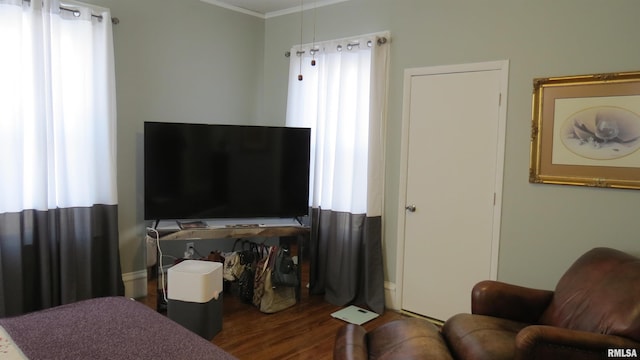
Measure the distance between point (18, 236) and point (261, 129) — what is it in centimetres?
195

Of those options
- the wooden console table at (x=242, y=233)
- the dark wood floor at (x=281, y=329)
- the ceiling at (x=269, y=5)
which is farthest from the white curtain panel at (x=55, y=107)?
the ceiling at (x=269, y=5)

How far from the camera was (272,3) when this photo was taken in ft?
14.2

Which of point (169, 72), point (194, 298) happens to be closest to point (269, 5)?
point (169, 72)

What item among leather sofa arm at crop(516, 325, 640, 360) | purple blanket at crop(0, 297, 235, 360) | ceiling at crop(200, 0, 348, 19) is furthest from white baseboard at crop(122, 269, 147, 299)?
leather sofa arm at crop(516, 325, 640, 360)

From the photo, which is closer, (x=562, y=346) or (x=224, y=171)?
(x=562, y=346)

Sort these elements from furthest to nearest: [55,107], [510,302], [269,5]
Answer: [269,5] → [55,107] → [510,302]

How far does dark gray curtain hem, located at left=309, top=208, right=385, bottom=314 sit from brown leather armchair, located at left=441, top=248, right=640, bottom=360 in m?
1.30

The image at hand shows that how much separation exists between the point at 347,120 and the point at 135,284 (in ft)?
7.69

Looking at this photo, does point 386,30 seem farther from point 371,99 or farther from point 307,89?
point 307,89

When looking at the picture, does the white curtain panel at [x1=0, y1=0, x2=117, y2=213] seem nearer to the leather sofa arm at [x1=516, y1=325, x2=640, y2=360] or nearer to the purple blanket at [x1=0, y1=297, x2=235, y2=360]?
the purple blanket at [x1=0, y1=297, x2=235, y2=360]

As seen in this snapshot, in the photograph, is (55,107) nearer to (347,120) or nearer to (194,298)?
(194,298)

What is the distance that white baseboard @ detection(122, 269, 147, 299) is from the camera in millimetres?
3830

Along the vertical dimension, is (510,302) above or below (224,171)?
below

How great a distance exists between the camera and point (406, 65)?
3.71m
